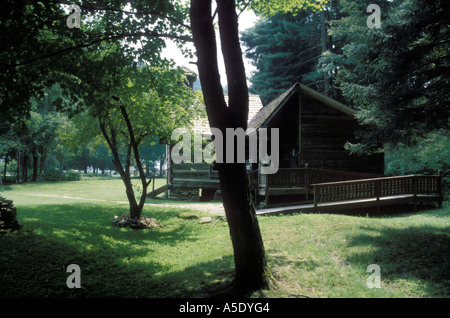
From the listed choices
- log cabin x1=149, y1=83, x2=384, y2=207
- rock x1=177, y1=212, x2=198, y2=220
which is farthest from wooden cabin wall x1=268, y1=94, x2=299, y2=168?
rock x1=177, y1=212, x2=198, y2=220

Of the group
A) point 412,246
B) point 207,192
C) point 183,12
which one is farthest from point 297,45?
point 412,246

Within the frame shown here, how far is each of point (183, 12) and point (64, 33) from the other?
4.99 metres

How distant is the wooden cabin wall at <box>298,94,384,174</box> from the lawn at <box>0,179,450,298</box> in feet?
19.9

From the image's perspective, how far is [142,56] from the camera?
7.93 meters

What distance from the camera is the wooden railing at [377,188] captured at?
1296 cm

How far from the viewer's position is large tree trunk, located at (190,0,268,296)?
496 centimetres

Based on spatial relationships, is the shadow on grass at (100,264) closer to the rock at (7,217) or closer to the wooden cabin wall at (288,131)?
the rock at (7,217)

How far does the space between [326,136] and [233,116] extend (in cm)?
1282

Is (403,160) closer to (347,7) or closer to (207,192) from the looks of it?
(347,7)

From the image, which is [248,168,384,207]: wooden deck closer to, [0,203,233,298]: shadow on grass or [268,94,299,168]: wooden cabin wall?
[268,94,299,168]: wooden cabin wall

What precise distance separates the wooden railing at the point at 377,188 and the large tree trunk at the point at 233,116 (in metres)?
8.45

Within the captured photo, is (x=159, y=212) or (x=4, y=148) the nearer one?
(x=159, y=212)

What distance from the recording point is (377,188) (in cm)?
1330

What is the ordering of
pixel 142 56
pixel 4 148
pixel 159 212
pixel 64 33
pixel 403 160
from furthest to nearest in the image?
pixel 4 148, pixel 403 160, pixel 159 212, pixel 142 56, pixel 64 33
